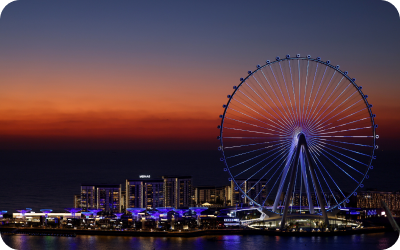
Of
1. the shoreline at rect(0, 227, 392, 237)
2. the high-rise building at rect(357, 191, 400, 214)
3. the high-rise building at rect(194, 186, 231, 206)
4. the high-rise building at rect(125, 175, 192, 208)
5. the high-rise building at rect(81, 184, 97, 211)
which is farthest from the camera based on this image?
the high-rise building at rect(194, 186, 231, 206)

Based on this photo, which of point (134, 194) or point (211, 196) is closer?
point (134, 194)

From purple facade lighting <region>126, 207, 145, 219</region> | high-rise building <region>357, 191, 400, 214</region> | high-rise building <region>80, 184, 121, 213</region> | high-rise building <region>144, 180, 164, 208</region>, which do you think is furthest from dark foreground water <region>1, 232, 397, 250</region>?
high-rise building <region>357, 191, 400, 214</region>

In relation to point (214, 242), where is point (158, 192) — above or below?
above

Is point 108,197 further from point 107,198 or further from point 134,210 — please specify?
point 134,210

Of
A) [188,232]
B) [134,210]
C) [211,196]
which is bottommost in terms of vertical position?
[188,232]

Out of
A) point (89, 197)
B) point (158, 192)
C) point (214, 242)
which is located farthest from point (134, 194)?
point (214, 242)

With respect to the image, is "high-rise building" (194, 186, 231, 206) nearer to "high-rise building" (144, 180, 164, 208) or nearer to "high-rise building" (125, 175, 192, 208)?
"high-rise building" (125, 175, 192, 208)

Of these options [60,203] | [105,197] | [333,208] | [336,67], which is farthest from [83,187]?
[336,67]

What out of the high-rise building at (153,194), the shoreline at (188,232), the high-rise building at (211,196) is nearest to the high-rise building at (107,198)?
the high-rise building at (153,194)

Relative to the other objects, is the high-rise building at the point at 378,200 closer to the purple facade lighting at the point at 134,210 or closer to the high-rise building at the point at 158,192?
the high-rise building at the point at 158,192
